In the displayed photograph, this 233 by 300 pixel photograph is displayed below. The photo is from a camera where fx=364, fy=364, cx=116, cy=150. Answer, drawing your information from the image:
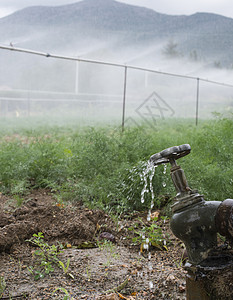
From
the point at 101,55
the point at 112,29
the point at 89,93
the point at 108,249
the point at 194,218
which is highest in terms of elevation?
the point at 112,29

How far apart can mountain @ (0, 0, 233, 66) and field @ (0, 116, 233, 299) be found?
377 centimetres

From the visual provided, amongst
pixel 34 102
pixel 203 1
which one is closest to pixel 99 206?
pixel 34 102

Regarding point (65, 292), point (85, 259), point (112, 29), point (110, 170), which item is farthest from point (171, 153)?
point (112, 29)

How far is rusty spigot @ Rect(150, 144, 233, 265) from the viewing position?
4.82 feet

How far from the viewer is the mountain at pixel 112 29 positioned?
7211 millimetres

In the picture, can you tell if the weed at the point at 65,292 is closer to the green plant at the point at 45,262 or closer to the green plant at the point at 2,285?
the green plant at the point at 45,262

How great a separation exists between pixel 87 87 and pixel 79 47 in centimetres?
344

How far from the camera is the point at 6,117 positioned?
8.70 metres

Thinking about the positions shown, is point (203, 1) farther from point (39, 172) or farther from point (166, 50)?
point (39, 172)

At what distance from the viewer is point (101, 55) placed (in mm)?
8930

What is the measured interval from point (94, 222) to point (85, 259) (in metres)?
0.54

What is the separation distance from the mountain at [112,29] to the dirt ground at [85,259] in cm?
510

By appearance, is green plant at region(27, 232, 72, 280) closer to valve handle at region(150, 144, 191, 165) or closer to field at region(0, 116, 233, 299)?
field at region(0, 116, 233, 299)

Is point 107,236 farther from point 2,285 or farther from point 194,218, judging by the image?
point 194,218
